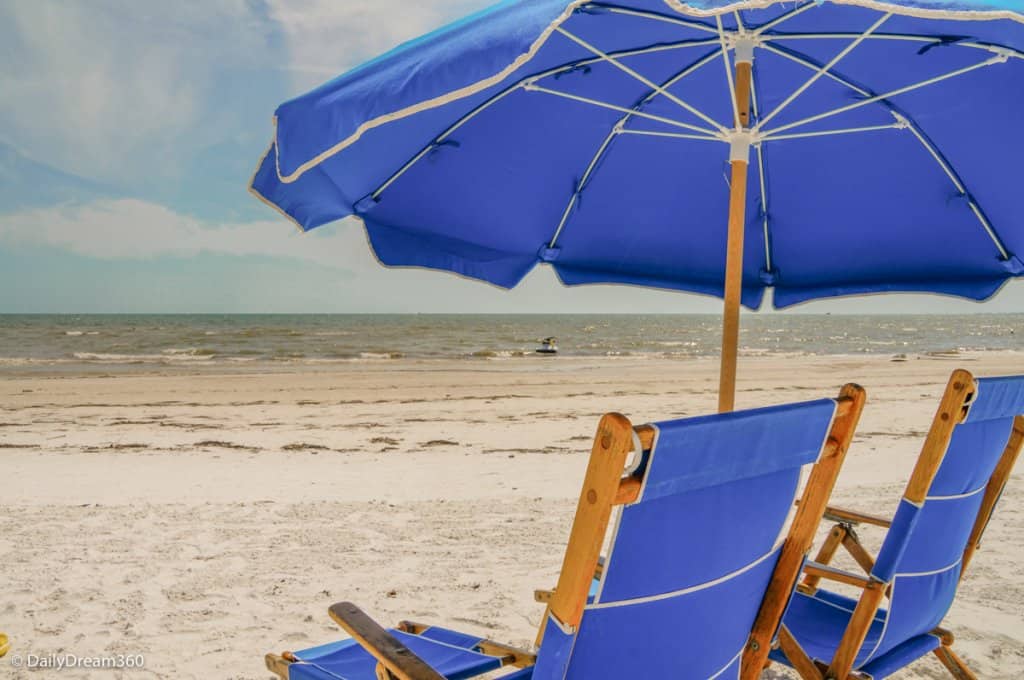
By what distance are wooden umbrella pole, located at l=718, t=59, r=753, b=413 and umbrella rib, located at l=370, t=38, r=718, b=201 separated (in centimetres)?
20

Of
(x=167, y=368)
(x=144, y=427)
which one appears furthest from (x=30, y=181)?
(x=144, y=427)

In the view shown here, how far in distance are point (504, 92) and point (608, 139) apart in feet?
2.31

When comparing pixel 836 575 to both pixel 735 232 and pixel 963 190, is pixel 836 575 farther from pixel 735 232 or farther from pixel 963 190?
pixel 963 190

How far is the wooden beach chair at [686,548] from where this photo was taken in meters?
1.14

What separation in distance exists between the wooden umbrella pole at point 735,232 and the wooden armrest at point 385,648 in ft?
4.52

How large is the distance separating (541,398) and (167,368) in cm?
1280

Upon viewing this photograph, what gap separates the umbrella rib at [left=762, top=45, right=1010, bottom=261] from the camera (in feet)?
9.18

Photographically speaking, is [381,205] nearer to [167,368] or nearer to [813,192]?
[813,192]

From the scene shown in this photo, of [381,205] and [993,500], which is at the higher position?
[381,205]

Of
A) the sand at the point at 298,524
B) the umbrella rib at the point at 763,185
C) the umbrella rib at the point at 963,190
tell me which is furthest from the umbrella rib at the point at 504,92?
the sand at the point at 298,524

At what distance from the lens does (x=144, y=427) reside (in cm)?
940

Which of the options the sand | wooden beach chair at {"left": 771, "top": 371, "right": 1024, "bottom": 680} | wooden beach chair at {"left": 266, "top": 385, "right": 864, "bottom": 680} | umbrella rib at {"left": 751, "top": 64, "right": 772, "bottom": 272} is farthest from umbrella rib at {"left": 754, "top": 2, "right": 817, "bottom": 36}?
the sand

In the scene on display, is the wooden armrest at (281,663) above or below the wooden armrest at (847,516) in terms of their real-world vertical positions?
below

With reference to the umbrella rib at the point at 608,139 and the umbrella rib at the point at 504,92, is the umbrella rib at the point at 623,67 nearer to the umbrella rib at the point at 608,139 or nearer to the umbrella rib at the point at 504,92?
the umbrella rib at the point at 504,92
